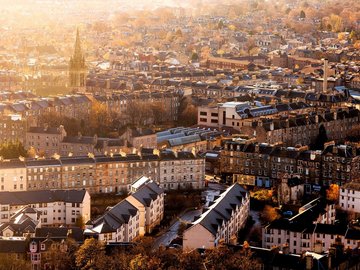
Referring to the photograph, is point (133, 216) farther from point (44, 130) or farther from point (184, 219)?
point (44, 130)

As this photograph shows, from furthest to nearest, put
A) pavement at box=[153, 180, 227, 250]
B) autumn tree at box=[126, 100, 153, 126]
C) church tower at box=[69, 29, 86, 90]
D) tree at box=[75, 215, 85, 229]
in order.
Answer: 1. church tower at box=[69, 29, 86, 90]
2. autumn tree at box=[126, 100, 153, 126]
3. tree at box=[75, 215, 85, 229]
4. pavement at box=[153, 180, 227, 250]

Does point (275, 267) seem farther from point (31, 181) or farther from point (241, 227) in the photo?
point (31, 181)

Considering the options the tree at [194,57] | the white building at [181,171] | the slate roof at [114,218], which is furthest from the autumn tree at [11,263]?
the tree at [194,57]

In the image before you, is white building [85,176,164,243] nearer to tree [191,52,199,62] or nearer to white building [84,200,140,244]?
white building [84,200,140,244]

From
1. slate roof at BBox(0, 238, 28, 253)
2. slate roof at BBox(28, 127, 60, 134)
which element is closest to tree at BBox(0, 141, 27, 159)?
slate roof at BBox(28, 127, 60, 134)

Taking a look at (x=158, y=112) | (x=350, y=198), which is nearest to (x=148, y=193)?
(x=350, y=198)

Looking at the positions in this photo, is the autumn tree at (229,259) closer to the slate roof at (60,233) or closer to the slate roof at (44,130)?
the slate roof at (60,233)
